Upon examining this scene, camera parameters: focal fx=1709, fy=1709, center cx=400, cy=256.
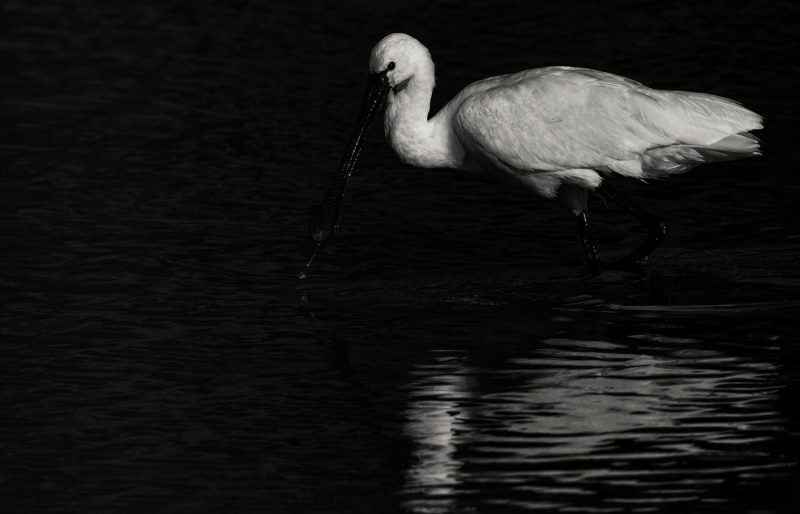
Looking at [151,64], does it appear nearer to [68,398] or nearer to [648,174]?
[648,174]

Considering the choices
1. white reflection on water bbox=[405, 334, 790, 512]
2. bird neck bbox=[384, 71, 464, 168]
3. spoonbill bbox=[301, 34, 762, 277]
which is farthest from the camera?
bird neck bbox=[384, 71, 464, 168]

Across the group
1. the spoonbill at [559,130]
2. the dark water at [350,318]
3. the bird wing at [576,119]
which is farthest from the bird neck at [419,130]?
the dark water at [350,318]

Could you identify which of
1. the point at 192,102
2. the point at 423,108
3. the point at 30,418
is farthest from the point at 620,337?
the point at 192,102

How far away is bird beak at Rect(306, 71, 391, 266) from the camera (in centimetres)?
1109

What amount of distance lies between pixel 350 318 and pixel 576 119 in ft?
6.60

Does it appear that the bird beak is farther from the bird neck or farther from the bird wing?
the bird wing

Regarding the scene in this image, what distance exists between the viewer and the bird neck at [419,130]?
1106cm

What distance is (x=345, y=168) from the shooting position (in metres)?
11.4

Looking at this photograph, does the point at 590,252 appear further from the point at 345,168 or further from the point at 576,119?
the point at 345,168

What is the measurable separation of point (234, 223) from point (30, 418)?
14.0ft

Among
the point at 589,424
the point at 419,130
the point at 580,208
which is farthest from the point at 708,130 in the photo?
the point at 589,424

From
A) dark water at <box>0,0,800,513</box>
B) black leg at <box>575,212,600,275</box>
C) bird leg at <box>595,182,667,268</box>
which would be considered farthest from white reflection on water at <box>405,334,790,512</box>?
bird leg at <box>595,182,667,268</box>

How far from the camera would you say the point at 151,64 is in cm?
1784

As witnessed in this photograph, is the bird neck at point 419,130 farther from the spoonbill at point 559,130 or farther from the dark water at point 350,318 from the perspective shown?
the dark water at point 350,318
